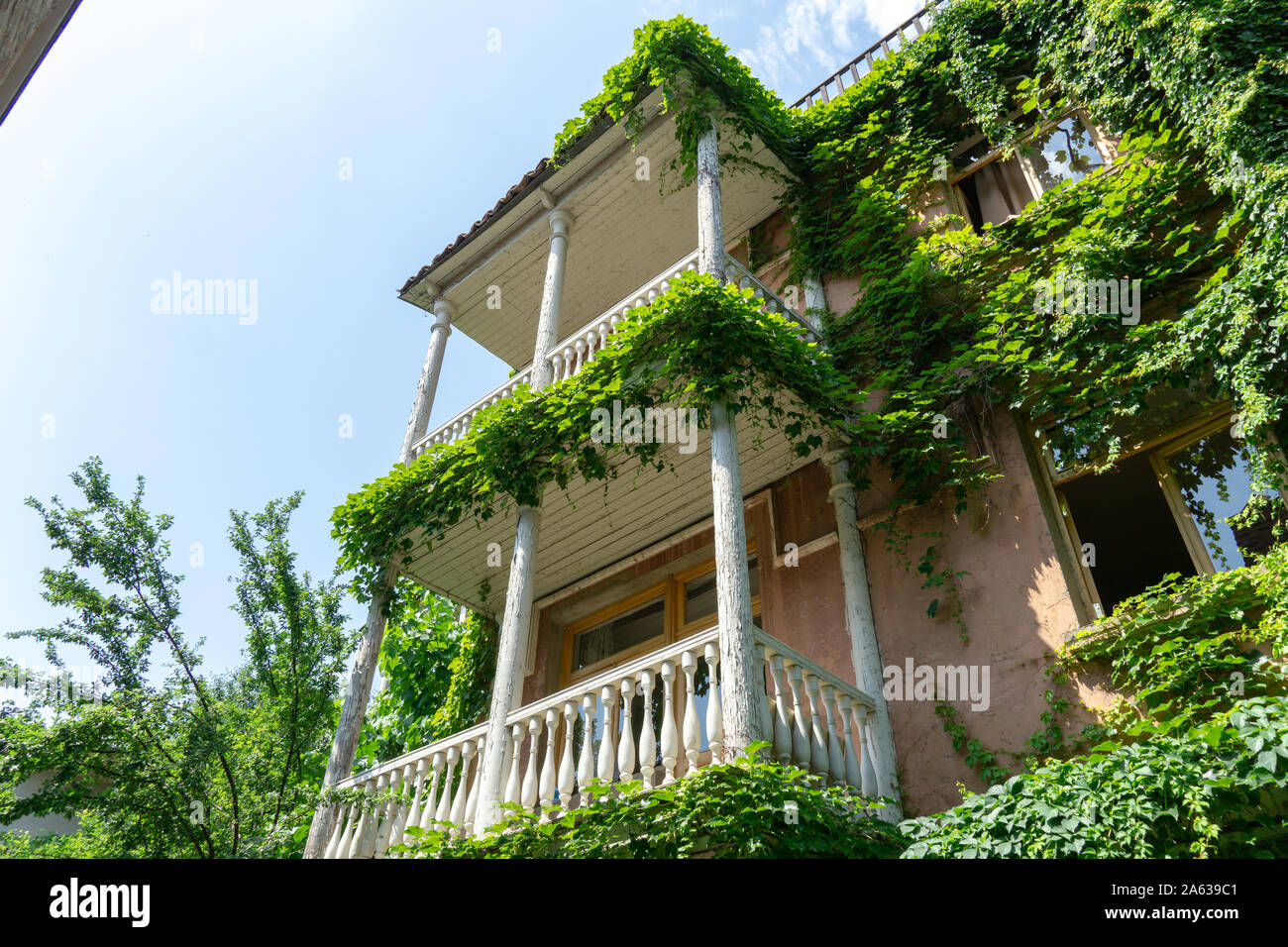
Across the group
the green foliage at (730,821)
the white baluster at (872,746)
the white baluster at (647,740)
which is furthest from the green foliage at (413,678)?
the green foliage at (730,821)

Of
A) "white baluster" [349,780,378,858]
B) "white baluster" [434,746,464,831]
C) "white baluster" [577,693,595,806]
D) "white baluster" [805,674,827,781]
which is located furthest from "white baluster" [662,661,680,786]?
"white baluster" [349,780,378,858]

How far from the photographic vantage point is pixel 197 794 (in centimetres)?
918

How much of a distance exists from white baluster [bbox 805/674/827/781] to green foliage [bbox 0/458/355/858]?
493cm

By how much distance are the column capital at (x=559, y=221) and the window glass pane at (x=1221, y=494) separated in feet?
22.9

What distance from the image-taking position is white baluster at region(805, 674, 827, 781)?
5.94m

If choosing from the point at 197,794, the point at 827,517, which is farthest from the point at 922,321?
the point at 197,794

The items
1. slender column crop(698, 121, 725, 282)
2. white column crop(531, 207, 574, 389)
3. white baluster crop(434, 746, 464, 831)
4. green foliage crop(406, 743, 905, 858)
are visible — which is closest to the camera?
green foliage crop(406, 743, 905, 858)

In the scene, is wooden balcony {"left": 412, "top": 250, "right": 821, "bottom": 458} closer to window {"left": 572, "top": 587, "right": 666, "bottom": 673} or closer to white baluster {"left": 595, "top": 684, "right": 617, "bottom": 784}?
window {"left": 572, "top": 587, "right": 666, "bottom": 673}

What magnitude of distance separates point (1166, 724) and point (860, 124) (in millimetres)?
7712

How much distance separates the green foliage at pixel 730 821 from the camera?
4.94 meters

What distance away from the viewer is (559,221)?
1059cm

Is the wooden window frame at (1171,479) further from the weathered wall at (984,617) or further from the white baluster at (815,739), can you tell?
the white baluster at (815,739)

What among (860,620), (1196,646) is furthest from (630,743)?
(1196,646)

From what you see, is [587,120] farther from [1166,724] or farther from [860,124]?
[1166,724]
